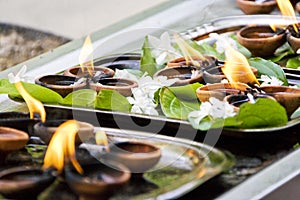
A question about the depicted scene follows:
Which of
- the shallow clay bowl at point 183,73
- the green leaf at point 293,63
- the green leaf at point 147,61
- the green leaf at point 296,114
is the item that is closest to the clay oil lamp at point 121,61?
the green leaf at point 147,61

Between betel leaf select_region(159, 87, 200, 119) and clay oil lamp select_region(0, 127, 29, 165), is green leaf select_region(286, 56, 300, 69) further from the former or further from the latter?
clay oil lamp select_region(0, 127, 29, 165)

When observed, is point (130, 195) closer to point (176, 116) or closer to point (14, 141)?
point (14, 141)

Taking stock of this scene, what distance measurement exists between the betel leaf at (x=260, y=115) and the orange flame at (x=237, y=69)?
21 cm

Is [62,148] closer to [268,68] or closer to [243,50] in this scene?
[268,68]

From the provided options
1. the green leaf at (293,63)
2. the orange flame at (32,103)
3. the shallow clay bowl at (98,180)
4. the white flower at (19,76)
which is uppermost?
the white flower at (19,76)

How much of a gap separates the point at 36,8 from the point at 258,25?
2.63m

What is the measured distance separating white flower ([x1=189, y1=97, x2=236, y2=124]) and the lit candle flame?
6.3 inches

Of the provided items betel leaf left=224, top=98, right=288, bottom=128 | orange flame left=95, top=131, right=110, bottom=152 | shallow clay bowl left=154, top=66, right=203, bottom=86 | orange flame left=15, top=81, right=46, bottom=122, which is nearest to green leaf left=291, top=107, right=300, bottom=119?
betel leaf left=224, top=98, right=288, bottom=128

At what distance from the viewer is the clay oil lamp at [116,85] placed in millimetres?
1792

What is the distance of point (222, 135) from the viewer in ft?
5.15

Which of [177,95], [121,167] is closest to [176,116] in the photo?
[177,95]

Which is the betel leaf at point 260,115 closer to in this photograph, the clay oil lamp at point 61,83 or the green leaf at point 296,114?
the green leaf at point 296,114

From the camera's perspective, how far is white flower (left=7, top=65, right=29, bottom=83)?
1822 millimetres

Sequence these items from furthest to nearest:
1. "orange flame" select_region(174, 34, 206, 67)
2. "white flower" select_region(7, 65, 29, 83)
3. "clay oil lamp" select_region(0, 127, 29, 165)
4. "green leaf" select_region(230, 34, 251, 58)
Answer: "green leaf" select_region(230, 34, 251, 58), "orange flame" select_region(174, 34, 206, 67), "white flower" select_region(7, 65, 29, 83), "clay oil lamp" select_region(0, 127, 29, 165)
